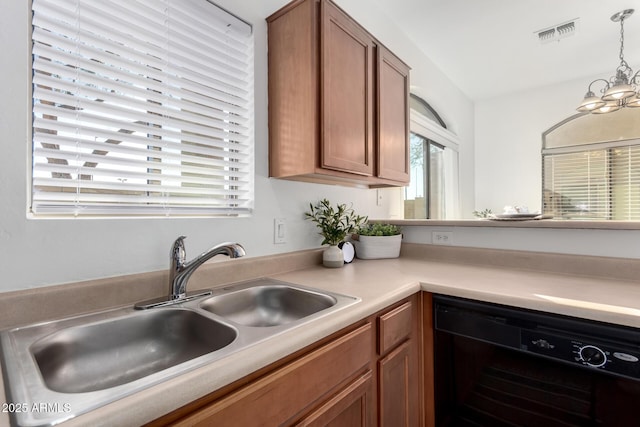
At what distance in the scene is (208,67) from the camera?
4.22ft

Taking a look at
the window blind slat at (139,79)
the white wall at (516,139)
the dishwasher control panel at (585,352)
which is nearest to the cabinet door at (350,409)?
the dishwasher control panel at (585,352)

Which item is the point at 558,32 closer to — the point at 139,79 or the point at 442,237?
the point at 442,237

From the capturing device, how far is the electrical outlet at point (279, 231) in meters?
1.51

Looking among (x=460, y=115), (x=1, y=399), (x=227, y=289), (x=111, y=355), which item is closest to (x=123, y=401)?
(x=1, y=399)

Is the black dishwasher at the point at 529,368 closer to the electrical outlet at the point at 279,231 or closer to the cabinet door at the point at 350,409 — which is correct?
the cabinet door at the point at 350,409

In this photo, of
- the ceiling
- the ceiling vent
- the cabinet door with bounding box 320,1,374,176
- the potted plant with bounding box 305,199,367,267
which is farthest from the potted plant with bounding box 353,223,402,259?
the ceiling vent

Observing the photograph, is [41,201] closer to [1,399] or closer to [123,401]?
[1,399]

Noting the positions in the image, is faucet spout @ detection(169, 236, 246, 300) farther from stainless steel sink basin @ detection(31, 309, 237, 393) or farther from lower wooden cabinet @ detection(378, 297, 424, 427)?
lower wooden cabinet @ detection(378, 297, 424, 427)

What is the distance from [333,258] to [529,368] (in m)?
0.93

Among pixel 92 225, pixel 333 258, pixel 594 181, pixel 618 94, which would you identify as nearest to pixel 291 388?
pixel 92 225

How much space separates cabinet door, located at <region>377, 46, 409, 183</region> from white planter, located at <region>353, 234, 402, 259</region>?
378 mm

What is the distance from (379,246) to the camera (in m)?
1.90

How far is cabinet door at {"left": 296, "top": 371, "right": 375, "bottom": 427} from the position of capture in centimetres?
81

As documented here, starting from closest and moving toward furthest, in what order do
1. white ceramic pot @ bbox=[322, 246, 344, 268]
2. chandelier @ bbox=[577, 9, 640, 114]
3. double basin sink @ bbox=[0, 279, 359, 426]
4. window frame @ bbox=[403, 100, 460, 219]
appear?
double basin sink @ bbox=[0, 279, 359, 426]
white ceramic pot @ bbox=[322, 246, 344, 268]
chandelier @ bbox=[577, 9, 640, 114]
window frame @ bbox=[403, 100, 460, 219]
